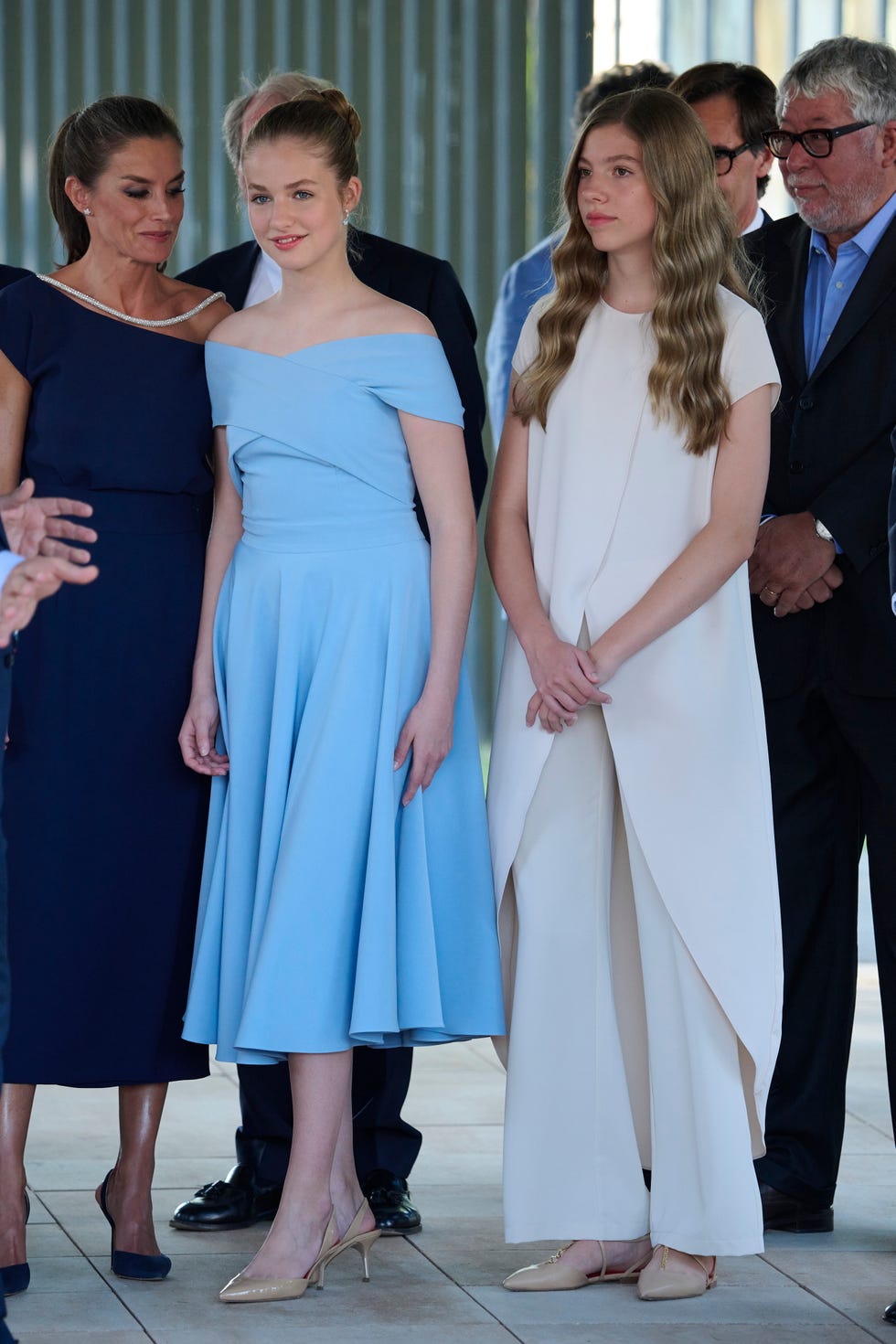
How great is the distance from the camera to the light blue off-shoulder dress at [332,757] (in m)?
2.68

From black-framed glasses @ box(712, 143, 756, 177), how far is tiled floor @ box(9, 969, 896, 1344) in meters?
1.76

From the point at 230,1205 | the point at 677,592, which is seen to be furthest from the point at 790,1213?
the point at 677,592

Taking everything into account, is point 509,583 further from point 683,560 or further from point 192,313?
point 192,313

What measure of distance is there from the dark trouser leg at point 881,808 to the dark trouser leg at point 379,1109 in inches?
29.7

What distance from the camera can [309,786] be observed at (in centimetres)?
270

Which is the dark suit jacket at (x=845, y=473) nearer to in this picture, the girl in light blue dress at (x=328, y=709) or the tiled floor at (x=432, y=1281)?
the girl in light blue dress at (x=328, y=709)

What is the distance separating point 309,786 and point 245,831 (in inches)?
5.1

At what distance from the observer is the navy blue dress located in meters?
2.80

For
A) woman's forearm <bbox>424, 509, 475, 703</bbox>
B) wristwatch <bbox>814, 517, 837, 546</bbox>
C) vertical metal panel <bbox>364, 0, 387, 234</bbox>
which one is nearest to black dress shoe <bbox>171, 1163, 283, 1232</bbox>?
woman's forearm <bbox>424, 509, 475, 703</bbox>

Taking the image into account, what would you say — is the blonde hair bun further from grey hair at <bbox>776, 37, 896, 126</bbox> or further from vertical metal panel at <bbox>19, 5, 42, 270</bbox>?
vertical metal panel at <bbox>19, 5, 42, 270</bbox>

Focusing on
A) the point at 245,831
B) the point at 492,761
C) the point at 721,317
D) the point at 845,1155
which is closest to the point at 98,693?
the point at 245,831

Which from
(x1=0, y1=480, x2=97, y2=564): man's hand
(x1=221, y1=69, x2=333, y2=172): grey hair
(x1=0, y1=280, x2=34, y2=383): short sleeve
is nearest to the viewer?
(x1=0, y1=480, x2=97, y2=564): man's hand

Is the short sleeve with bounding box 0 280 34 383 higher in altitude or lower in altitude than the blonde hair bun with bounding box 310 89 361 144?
lower

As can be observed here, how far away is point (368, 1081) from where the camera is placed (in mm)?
3172
